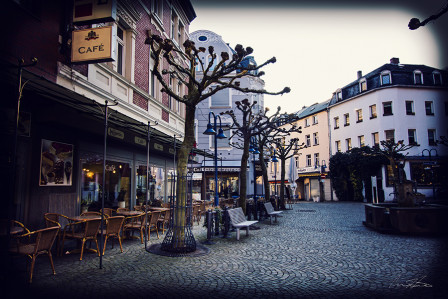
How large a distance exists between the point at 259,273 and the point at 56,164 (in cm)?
595

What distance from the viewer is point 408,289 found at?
14.3ft

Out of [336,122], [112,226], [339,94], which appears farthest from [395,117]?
[112,226]

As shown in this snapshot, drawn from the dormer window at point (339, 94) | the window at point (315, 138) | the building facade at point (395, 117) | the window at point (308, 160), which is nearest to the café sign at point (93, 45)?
the building facade at point (395, 117)

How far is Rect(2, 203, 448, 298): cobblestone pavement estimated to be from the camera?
13.9ft

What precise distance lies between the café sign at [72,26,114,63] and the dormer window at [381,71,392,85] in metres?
30.9

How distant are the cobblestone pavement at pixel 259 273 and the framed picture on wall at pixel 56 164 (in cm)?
215

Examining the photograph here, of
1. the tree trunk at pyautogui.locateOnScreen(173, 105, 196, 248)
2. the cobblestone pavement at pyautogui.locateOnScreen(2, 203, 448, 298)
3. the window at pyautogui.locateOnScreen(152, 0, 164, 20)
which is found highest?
the window at pyautogui.locateOnScreen(152, 0, 164, 20)

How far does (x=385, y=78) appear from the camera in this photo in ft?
98.8

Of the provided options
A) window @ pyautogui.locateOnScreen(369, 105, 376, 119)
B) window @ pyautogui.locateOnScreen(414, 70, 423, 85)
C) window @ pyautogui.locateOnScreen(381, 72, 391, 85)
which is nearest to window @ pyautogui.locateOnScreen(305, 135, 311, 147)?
window @ pyautogui.locateOnScreen(369, 105, 376, 119)

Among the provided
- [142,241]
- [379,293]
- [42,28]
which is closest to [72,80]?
[42,28]

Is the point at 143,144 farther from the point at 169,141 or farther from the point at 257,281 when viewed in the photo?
the point at 257,281

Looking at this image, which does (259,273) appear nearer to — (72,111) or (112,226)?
→ (112,226)

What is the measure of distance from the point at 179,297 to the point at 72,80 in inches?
253

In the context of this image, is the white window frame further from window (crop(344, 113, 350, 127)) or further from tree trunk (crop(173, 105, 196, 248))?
tree trunk (crop(173, 105, 196, 248))
